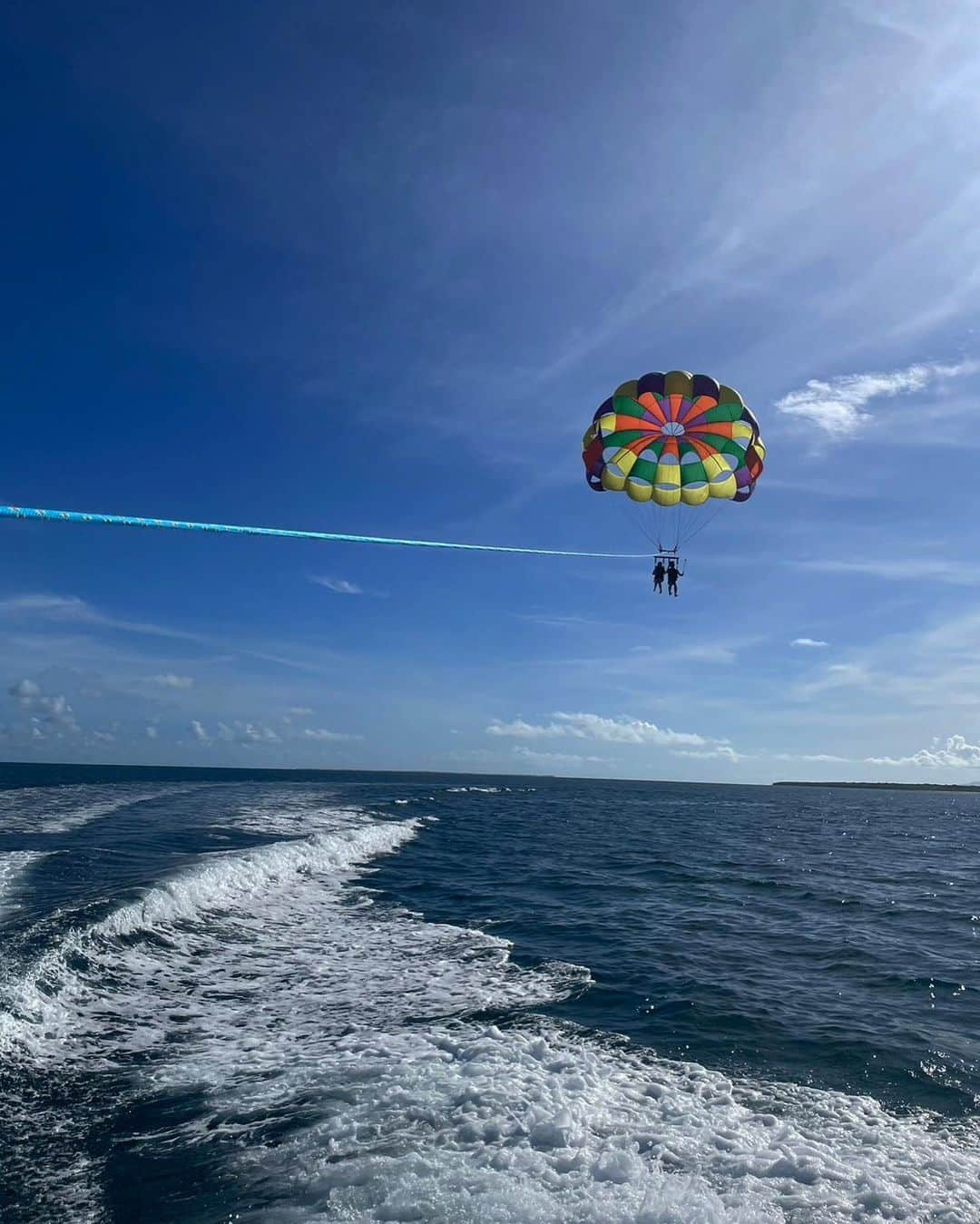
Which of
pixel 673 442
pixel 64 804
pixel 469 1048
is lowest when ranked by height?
pixel 64 804

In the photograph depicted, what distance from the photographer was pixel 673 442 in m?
20.7

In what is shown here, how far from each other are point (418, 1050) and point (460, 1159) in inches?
95.8

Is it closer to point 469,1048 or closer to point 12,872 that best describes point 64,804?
point 12,872

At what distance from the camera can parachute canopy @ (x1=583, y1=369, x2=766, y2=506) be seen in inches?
768

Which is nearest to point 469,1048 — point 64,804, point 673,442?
point 673,442

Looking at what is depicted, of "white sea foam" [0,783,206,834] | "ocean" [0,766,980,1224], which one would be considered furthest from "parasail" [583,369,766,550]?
"white sea foam" [0,783,206,834]

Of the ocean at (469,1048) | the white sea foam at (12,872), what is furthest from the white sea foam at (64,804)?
the ocean at (469,1048)

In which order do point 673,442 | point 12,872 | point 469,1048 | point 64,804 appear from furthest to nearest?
point 64,804 < point 673,442 < point 12,872 < point 469,1048

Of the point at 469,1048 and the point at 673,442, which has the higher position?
the point at 673,442

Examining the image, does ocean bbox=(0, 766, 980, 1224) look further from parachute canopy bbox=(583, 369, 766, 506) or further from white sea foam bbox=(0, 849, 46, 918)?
parachute canopy bbox=(583, 369, 766, 506)

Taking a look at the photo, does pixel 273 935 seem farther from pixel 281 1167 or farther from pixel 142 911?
pixel 281 1167

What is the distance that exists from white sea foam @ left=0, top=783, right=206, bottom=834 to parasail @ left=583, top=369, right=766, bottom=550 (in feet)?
72.6

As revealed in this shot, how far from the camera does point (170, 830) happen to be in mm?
26375

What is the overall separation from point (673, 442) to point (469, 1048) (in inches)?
646
